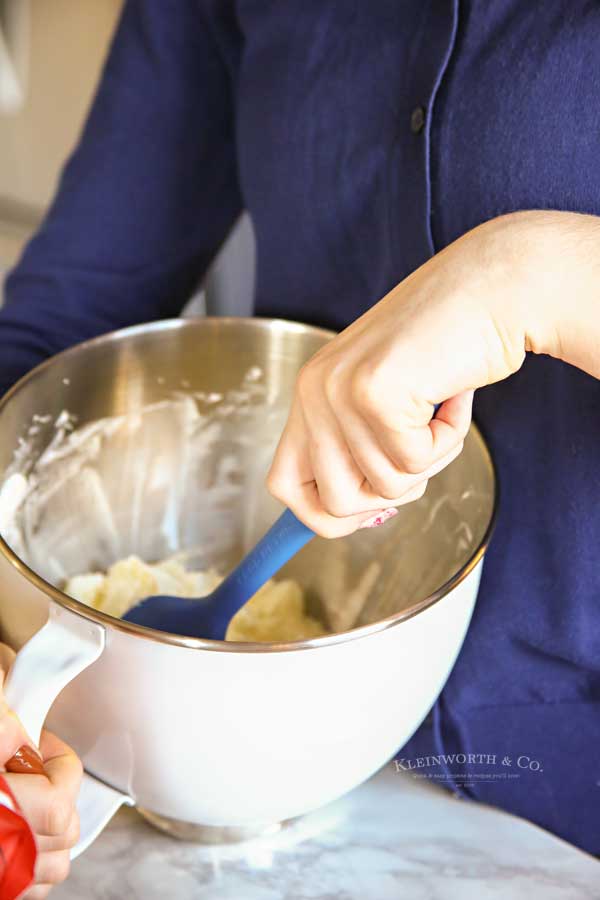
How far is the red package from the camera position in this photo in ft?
1.05

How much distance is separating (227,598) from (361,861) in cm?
17

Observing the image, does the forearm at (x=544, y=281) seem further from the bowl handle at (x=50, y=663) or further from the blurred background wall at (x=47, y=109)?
the blurred background wall at (x=47, y=109)

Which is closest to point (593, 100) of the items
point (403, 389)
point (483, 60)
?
point (483, 60)

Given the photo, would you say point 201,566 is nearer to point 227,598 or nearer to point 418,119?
point 227,598

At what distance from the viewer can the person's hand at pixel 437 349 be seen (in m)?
0.39

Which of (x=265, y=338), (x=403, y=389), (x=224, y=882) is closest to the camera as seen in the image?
(x=403, y=389)

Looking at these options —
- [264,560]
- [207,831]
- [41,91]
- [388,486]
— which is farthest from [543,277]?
[41,91]

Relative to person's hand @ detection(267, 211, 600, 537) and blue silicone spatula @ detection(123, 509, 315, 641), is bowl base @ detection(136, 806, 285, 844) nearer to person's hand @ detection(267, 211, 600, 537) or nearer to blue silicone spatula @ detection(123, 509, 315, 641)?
blue silicone spatula @ detection(123, 509, 315, 641)

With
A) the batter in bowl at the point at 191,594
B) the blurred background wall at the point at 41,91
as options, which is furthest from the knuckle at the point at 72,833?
the blurred background wall at the point at 41,91

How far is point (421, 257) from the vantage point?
0.57 m

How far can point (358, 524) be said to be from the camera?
1.55 ft

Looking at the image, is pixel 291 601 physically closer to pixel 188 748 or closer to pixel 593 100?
pixel 188 748

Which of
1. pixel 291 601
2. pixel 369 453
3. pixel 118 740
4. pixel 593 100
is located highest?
pixel 593 100

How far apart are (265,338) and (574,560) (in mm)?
285
